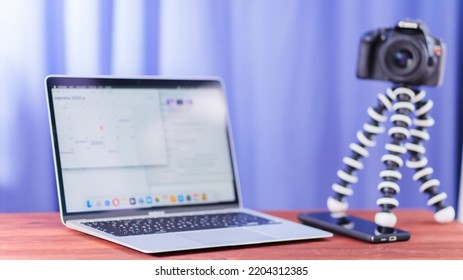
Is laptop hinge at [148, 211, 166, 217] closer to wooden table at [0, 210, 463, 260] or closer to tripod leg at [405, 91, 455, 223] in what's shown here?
wooden table at [0, 210, 463, 260]

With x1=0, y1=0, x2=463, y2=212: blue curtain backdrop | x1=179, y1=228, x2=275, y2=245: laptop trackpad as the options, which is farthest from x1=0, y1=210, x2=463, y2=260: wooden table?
x1=0, y1=0, x2=463, y2=212: blue curtain backdrop

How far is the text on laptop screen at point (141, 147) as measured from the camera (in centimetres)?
114

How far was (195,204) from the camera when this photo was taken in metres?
1.23

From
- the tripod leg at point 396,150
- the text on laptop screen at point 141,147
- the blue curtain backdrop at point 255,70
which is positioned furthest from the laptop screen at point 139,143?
the tripod leg at point 396,150

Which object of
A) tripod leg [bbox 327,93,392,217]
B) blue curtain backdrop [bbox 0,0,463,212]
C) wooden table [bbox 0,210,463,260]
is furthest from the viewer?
blue curtain backdrop [bbox 0,0,463,212]

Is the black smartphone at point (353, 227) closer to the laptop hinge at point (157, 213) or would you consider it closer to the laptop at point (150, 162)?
the laptop at point (150, 162)

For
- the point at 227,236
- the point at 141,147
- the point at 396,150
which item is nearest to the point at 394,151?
the point at 396,150

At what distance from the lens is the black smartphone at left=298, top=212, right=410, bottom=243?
1.06 m


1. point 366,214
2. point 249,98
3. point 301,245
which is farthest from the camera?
point 249,98

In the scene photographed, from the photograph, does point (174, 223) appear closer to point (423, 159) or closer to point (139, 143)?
point (139, 143)

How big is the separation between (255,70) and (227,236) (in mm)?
489

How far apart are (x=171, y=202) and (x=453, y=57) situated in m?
0.67
